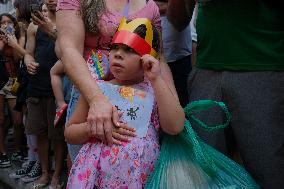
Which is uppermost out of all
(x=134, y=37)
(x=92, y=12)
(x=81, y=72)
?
(x=92, y=12)

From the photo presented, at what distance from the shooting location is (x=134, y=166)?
1782mm

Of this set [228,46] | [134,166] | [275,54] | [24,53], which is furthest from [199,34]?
[24,53]

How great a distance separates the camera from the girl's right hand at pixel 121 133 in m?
1.76

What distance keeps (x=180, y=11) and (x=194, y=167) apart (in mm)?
866

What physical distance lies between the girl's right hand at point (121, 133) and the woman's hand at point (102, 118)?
24mm

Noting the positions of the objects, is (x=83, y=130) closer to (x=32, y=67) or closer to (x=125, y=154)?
(x=125, y=154)

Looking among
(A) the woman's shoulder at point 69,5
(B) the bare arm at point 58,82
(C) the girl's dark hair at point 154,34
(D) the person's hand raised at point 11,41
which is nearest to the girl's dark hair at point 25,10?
(D) the person's hand raised at point 11,41

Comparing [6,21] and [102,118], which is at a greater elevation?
[6,21]

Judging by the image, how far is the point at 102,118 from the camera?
66.9 inches

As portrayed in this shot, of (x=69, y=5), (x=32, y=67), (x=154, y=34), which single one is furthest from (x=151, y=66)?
(x=32, y=67)

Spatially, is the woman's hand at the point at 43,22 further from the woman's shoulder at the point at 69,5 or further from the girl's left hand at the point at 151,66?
the girl's left hand at the point at 151,66

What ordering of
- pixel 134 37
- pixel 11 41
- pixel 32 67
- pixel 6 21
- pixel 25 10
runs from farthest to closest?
pixel 6 21 < pixel 11 41 < pixel 25 10 < pixel 32 67 < pixel 134 37

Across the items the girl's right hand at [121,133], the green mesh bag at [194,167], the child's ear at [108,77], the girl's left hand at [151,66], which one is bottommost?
the green mesh bag at [194,167]

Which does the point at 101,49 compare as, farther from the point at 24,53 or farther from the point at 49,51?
the point at 24,53
